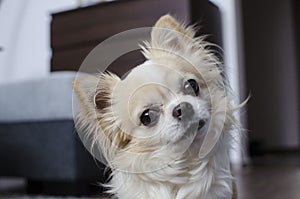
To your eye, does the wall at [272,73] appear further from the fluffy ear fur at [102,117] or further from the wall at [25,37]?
the fluffy ear fur at [102,117]

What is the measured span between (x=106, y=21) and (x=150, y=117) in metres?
1.92

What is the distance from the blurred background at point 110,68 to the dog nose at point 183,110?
0.23 metres

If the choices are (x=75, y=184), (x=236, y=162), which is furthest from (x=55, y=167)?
(x=236, y=162)

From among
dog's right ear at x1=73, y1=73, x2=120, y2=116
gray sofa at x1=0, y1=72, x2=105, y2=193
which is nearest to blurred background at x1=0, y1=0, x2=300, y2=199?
gray sofa at x1=0, y1=72, x2=105, y2=193

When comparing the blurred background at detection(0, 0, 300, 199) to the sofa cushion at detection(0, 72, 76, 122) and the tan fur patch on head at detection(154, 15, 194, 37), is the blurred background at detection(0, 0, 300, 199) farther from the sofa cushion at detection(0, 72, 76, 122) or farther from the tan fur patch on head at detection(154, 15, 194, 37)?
the tan fur patch on head at detection(154, 15, 194, 37)

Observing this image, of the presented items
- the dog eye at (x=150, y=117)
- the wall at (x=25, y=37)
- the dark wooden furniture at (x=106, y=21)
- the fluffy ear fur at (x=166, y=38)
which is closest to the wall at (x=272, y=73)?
the dark wooden furniture at (x=106, y=21)

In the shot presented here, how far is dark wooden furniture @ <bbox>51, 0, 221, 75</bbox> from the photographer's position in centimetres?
232

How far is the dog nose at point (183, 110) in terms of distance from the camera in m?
0.77

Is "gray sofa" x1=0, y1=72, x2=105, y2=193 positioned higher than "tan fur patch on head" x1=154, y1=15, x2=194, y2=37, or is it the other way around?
"tan fur patch on head" x1=154, y1=15, x2=194, y2=37

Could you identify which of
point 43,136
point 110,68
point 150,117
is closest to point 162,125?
point 150,117

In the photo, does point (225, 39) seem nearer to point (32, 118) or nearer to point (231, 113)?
point (32, 118)

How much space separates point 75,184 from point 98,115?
860 mm

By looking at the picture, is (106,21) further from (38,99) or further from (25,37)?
(25,37)

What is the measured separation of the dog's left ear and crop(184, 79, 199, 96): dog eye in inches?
3.9
